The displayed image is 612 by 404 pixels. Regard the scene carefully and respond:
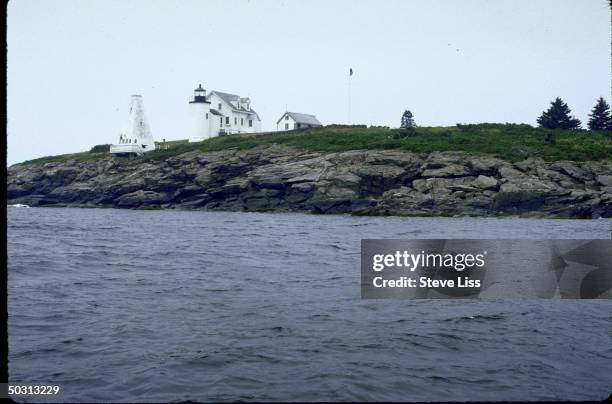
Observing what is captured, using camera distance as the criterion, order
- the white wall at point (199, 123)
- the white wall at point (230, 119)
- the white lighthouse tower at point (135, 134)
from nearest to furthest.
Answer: the white lighthouse tower at point (135, 134) < the white wall at point (199, 123) < the white wall at point (230, 119)

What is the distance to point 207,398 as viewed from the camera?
9.39 meters

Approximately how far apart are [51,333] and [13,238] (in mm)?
26002

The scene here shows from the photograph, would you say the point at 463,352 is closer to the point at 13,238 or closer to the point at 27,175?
the point at 13,238

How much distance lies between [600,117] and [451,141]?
28.4 m

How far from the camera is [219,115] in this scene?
117 meters

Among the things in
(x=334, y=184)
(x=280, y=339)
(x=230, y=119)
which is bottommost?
(x=280, y=339)

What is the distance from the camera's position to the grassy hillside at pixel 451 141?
2950 inches

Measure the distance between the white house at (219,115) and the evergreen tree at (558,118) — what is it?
55.7 meters

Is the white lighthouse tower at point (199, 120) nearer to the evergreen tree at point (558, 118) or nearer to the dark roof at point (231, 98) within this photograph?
the dark roof at point (231, 98)

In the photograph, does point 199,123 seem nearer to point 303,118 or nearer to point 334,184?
point 303,118

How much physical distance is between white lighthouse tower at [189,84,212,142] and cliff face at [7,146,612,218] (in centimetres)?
1823

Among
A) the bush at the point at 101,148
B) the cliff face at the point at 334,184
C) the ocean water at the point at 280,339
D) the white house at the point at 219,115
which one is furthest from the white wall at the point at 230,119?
the ocean water at the point at 280,339

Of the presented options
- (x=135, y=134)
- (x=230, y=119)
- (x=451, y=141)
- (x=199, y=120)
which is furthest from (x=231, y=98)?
(x=451, y=141)

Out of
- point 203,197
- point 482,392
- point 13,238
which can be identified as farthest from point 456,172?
point 482,392
